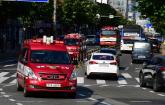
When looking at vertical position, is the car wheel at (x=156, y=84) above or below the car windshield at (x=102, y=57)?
below

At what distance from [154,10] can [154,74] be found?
91.6ft

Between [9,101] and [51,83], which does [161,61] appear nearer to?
[51,83]

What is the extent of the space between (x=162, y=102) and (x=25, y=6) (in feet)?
159

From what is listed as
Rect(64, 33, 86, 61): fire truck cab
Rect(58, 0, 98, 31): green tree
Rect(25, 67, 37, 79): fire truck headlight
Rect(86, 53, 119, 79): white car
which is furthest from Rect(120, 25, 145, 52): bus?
Rect(25, 67, 37, 79): fire truck headlight

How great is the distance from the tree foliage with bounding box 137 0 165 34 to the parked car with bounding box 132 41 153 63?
8.45ft

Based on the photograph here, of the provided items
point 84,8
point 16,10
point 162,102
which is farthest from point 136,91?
point 84,8

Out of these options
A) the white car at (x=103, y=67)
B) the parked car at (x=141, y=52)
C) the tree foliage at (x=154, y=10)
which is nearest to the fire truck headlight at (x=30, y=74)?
the white car at (x=103, y=67)

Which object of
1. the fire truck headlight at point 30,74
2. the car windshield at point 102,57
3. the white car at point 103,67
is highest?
Result: the fire truck headlight at point 30,74

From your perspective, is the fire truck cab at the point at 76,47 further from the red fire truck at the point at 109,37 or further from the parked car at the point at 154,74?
the red fire truck at the point at 109,37

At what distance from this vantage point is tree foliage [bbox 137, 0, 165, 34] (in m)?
51.9

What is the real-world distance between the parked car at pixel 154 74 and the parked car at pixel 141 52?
28.0 meters

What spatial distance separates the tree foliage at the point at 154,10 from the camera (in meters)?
51.9

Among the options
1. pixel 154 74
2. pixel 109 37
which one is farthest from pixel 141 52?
pixel 154 74

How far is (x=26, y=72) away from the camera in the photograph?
21.0 meters
